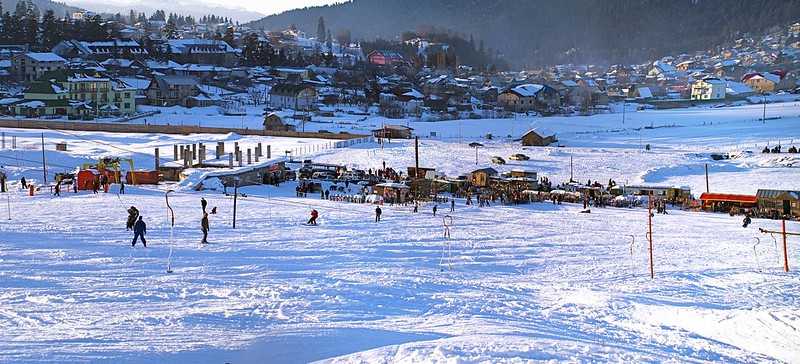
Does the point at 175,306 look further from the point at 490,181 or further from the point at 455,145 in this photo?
the point at 455,145

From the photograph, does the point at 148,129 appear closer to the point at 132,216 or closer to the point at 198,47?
the point at 132,216

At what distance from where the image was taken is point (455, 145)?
3944 cm

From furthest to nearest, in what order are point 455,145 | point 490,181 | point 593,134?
point 593,134 → point 455,145 → point 490,181

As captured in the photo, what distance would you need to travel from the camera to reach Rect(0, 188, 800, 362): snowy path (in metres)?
7.95

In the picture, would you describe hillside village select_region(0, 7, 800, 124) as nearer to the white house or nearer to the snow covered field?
the white house

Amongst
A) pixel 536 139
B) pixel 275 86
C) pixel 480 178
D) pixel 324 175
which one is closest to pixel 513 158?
pixel 536 139

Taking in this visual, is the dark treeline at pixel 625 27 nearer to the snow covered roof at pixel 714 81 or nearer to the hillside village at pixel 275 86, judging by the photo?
the hillside village at pixel 275 86

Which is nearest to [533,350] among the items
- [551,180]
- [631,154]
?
[551,180]

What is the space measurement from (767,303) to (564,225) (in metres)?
7.63

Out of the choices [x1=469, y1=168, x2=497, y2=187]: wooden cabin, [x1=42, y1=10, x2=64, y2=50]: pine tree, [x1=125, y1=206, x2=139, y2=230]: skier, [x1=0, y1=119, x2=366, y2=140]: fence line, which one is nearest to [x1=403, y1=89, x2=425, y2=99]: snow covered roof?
[x1=0, y1=119, x2=366, y2=140]: fence line

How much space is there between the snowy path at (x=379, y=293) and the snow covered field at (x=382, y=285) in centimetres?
4

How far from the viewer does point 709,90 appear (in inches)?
3164

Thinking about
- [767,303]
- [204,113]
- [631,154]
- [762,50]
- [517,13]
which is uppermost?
[517,13]

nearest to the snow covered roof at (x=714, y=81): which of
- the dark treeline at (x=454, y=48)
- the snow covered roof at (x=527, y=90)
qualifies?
the snow covered roof at (x=527, y=90)
